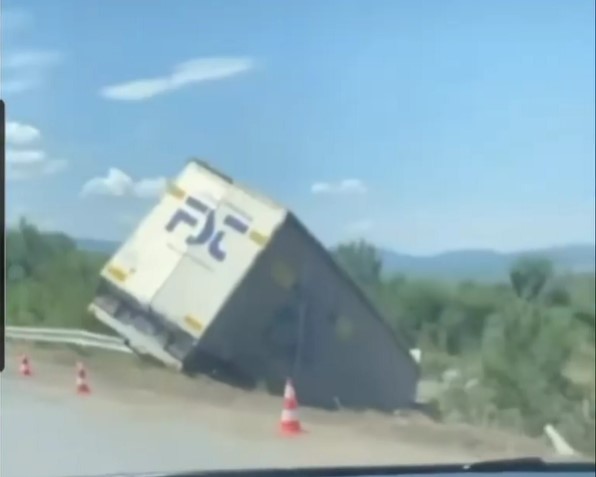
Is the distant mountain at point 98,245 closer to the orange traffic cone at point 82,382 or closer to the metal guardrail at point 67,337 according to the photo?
the metal guardrail at point 67,337

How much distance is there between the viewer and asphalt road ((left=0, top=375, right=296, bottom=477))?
4.77 meters

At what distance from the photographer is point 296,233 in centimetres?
497

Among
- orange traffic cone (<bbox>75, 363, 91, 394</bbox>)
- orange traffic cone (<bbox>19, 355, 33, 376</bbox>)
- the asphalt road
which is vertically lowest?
the asphalt road

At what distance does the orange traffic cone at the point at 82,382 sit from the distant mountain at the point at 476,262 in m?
1.00

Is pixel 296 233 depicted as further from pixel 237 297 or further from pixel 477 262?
pixel 477 262

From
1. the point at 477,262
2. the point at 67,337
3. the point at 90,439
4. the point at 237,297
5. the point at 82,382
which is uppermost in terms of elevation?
the point at 477,262

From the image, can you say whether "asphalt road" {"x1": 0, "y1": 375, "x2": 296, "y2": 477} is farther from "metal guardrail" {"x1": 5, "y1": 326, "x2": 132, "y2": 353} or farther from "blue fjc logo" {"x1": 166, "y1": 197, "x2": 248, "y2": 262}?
"blue fjc logo" {"x1": 166, "y1": 197, "x2": 248, "y2": 262}

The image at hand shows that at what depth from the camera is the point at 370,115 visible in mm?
5012

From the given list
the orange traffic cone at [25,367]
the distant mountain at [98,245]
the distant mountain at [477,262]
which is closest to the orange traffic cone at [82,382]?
the orange traffic cone at [25,367]

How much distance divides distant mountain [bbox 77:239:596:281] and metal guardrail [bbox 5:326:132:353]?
0.89 meters

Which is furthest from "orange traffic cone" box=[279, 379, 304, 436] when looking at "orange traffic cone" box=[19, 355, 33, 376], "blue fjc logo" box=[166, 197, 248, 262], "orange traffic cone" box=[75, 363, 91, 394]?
"orange traffic cone" box=[19, 355, 33, 376]

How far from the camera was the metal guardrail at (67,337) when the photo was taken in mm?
4781

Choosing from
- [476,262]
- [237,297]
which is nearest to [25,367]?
[237,297]

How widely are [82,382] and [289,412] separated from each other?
65cm
